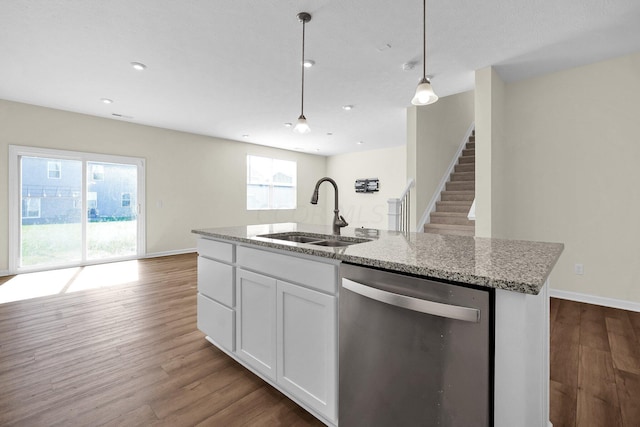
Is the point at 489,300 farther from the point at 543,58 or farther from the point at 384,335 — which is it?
the point at 543,58

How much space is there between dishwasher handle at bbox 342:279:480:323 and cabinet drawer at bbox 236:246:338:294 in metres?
0.17

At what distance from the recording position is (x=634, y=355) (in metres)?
2.05

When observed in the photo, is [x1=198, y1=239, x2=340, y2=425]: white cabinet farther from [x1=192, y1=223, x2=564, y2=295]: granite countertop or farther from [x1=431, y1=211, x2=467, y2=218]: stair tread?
[x1=431, y1=211, x2=467, y2=218]: stair tread

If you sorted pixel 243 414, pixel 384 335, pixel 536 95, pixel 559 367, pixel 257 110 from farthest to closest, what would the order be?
pixel 257 110 → pixel 536 95 → pixel 559 367 → pixel 243 414 → pixel 384 335

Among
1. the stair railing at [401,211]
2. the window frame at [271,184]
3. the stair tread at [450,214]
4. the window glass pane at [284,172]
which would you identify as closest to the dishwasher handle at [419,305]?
the stair railing at [401,211]

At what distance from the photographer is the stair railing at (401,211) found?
3.95 meters

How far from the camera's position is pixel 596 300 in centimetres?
312

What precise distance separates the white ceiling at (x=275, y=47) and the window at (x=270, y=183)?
121 inches

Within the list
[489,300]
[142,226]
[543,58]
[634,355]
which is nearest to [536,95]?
[543,58]

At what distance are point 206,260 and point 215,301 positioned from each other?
30cm

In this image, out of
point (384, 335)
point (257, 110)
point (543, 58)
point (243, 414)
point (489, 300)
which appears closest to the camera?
point (489, 300)

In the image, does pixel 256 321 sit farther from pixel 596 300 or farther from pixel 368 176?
pixel 368 176

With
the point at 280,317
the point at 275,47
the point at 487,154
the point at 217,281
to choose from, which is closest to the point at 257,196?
the point at 275,47

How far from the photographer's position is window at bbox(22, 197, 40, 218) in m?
4.38
